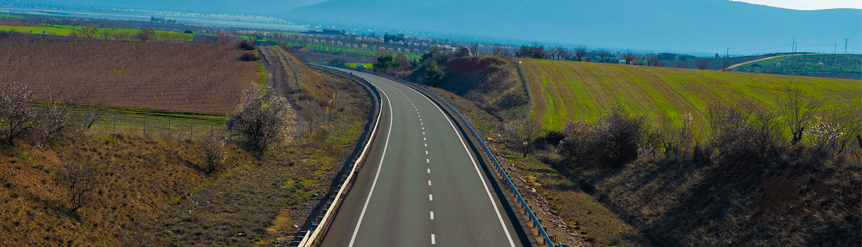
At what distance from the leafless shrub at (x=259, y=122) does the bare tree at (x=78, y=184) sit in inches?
576

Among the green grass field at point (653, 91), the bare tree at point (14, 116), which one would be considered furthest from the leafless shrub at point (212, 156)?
the green grass field at point (653, 91)

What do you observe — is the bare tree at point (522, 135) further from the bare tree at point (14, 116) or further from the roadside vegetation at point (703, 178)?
the bare tree at point (14, 116)

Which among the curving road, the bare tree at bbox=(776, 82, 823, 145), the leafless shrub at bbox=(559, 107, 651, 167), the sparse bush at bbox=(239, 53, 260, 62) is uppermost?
the sparse bush at bbox=(239, 53, 260, 62)

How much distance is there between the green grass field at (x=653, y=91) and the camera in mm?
57844

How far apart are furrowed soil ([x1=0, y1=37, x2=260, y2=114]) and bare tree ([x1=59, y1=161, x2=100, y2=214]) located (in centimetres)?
2313

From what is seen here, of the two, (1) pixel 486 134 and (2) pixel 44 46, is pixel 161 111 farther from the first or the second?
(2) pixel 44 46

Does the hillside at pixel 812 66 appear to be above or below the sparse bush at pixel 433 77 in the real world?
above

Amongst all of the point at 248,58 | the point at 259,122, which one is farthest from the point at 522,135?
the point at 248,58

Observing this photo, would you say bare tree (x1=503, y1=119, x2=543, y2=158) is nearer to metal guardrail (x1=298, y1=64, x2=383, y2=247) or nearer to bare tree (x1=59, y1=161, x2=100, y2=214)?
metal guardrail (x1=298, y1=64, x2=383, y2=247)

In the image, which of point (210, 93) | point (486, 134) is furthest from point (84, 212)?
point (210, 93)

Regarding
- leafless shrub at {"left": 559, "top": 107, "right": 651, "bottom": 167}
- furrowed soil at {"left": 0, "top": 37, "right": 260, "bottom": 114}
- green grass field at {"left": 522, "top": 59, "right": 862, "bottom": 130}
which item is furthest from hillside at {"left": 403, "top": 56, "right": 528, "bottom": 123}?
furrowed soil at {"left": 0, "top": 37, "right": 260, "bottom": 114}

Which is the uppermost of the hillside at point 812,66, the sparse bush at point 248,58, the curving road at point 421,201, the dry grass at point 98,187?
the hillside at point 812,66

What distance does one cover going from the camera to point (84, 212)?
18922 millimetres

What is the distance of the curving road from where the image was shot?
19.9 m
